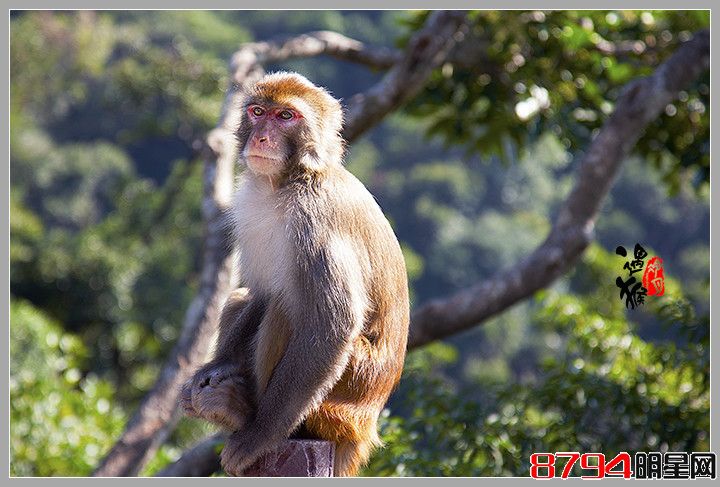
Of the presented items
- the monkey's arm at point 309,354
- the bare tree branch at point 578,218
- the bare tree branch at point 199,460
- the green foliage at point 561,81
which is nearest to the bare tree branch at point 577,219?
the bare tree branch at point 578,218

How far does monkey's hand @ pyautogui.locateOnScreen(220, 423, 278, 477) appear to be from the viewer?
11.3ft

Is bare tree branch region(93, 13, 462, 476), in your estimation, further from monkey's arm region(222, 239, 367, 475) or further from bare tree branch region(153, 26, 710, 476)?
monkey's arm region(222, 239, 367, 475)

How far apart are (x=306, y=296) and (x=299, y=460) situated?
0.53 metres

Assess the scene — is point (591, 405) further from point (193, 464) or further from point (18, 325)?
point (18, 325)

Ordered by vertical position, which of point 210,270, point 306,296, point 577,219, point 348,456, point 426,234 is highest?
point 426,234

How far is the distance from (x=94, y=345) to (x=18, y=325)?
9.23 ft

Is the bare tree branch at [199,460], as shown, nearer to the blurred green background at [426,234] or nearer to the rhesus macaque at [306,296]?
the blurred green background at [426,234]

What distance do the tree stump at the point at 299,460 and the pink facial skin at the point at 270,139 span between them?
36.8 inches

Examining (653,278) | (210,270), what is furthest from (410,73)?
(653,278)

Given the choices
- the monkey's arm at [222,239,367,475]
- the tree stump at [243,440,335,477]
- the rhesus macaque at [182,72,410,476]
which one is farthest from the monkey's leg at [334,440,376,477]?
the monkey's arm at [222,239,367,475]

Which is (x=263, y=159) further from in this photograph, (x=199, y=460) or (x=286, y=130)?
(x=199, y=460)

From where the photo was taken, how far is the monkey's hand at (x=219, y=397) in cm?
354

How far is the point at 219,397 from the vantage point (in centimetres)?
356

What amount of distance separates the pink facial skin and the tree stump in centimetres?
94
